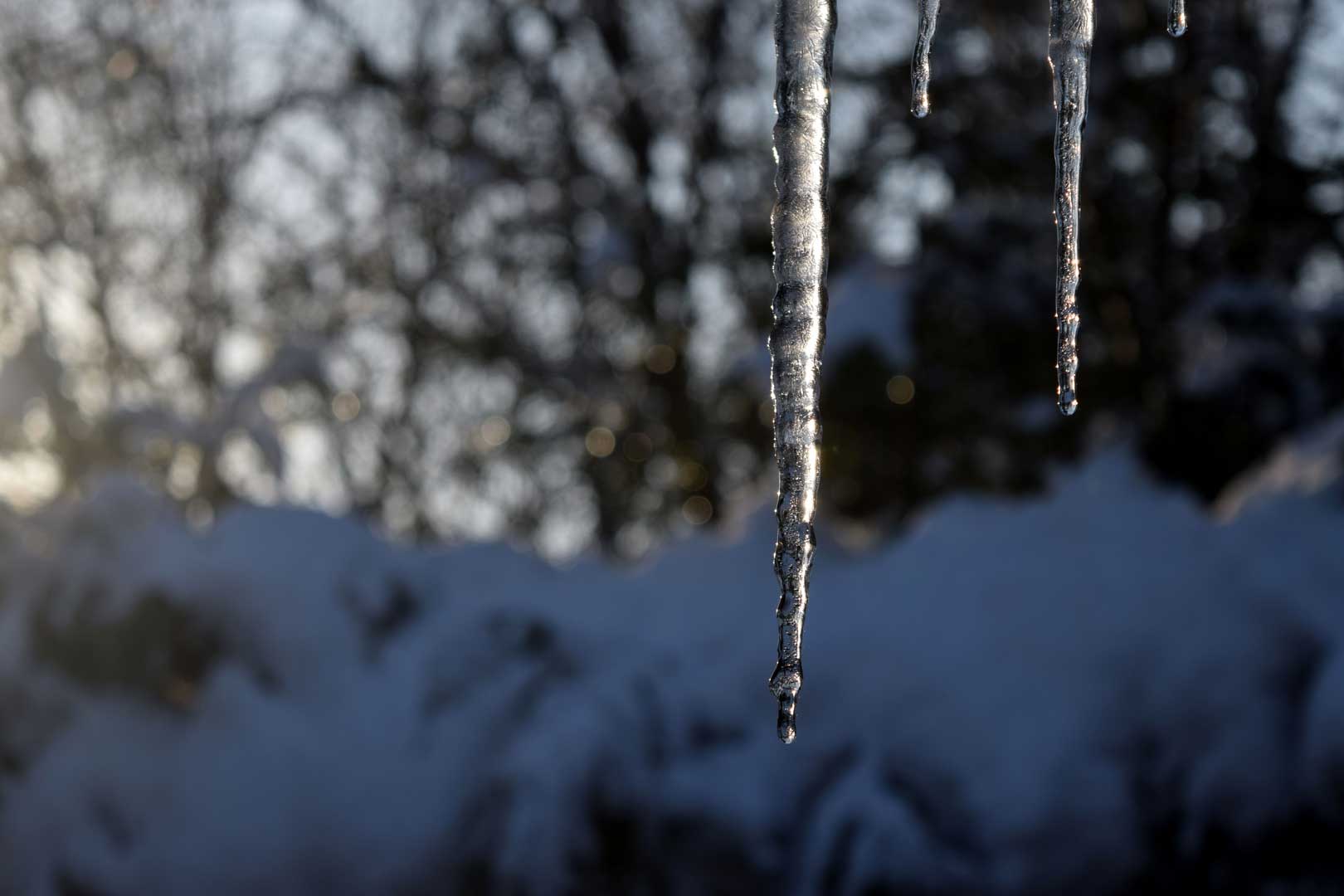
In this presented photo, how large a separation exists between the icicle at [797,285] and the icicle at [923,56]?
9 cm

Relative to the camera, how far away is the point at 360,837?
3.52m

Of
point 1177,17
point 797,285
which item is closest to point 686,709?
point 797,285

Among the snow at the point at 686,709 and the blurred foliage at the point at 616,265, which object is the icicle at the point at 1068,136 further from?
the blurred foliage at the point at 616,265

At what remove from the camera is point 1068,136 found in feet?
4.45

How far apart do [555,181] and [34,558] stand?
14.1 ft

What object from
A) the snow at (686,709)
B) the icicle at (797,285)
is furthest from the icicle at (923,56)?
the snow at (686,709)

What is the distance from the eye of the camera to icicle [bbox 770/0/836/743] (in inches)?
49.5

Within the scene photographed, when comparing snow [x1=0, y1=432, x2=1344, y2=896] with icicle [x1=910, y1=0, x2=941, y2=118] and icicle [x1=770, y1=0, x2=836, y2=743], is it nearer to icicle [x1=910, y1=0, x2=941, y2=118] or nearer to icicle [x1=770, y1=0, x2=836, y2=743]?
icicle [x1=770, y1=0, x2=836, y2=743]

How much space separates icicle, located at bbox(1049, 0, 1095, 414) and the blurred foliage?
354 cm

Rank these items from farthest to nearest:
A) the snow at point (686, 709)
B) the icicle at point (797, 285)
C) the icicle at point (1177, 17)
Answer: the snow at point (686, 709) < the icicle at point (1177, 17) < the icicle at point (797, 285)

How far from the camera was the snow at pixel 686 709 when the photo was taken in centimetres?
306

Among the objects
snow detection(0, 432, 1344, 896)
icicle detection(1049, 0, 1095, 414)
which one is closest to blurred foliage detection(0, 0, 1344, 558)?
snow detection(0, 432, 1344, 896)

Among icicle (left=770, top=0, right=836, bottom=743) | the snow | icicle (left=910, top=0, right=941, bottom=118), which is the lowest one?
the snow

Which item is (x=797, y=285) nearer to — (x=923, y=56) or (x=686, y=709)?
(x=923, y=56)
